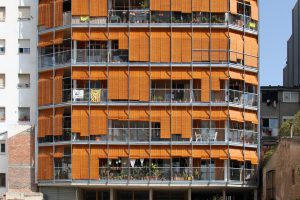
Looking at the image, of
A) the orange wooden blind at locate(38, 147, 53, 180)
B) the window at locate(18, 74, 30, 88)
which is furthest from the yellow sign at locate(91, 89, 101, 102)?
the window at locate(18, 74, 30, 88)

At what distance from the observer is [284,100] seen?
3339 inches

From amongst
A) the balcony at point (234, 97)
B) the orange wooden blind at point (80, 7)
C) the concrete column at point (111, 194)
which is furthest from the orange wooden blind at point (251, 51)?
the concrete column at point (111, 194)

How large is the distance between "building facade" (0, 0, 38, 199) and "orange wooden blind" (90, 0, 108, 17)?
22.1 ft

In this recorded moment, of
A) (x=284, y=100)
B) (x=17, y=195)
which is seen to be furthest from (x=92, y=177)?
(x=284, y=100)

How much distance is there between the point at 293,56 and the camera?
343 ft

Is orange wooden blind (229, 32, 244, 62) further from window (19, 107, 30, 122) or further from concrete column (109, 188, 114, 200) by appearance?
window (19, 107, 30, 122)

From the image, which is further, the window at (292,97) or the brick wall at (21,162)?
the window at (292,97)

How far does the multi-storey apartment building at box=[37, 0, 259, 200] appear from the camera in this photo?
215 feet

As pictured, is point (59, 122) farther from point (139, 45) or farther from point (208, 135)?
point (208, 135)

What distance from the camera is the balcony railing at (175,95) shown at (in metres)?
66.1

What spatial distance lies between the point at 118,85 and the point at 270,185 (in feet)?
48.3

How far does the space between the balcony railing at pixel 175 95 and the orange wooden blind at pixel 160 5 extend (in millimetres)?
6841

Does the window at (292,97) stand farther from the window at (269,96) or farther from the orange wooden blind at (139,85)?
the orange wooden blind at (139,85)

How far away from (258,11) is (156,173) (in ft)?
55.4
